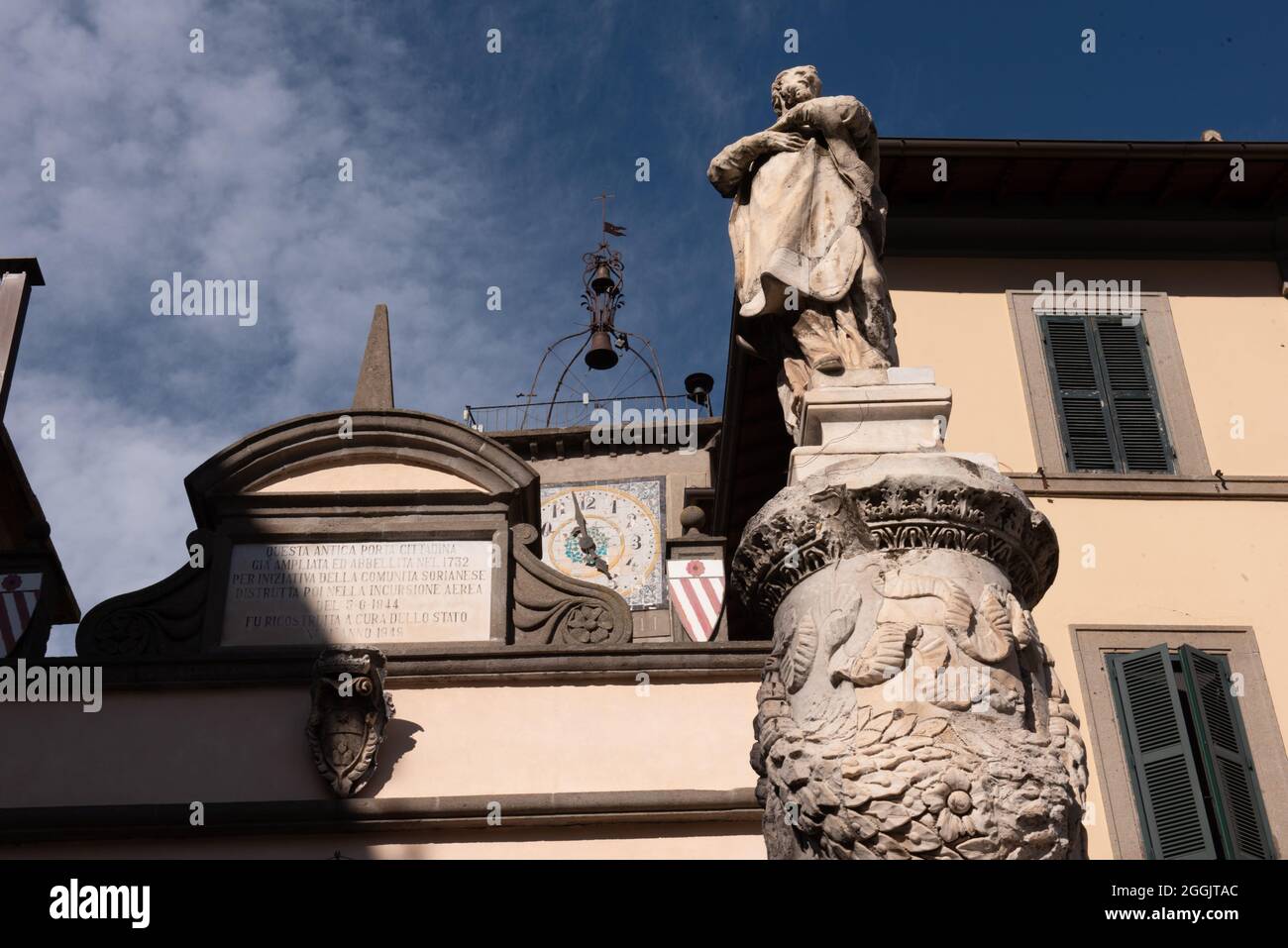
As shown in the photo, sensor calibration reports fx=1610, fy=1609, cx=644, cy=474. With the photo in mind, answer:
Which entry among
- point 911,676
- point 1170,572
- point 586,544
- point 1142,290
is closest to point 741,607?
point 911,676

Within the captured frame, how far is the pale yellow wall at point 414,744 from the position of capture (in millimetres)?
8867

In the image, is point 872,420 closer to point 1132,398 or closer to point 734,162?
point 734,162

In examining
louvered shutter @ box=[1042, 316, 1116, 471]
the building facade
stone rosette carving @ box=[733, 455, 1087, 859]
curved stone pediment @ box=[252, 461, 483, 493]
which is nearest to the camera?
stone rosette carving @ box=[733, 455, 1087, 859]

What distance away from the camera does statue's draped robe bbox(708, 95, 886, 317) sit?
5.86 m

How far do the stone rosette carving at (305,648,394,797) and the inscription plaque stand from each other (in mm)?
668

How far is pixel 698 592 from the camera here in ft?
32.6

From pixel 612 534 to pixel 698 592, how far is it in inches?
539

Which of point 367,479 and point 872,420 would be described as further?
point 367,479

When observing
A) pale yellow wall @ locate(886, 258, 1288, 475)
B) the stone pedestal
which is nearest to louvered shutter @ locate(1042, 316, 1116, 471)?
pale yellow wall @ locate(886, 258, 1288, 475)

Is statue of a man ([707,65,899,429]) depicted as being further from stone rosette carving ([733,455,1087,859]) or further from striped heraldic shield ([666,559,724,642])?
striped heraldic shield ([666,559,724,642])

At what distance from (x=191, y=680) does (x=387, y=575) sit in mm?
1314

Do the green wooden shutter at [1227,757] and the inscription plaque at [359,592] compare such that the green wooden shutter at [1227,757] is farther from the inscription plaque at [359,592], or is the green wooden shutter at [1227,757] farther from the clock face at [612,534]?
the clock face at [612,534]
